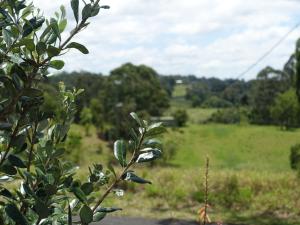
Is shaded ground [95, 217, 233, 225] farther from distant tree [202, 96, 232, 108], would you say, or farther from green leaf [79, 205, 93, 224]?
distant tree [202, 96, 232, 108]

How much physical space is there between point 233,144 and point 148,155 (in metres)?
49.7

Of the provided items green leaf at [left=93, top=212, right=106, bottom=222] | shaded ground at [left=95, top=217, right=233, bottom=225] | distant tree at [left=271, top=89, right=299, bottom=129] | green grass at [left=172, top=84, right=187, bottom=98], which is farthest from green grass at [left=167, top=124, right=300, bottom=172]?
green grass at [left=172, top=84, right=187, bottom=98]

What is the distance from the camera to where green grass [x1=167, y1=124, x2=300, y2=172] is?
43.7 metres

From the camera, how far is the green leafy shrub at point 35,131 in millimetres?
1289

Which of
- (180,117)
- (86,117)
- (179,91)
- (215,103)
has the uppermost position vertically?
(86,117)

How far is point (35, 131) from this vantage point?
1525mm

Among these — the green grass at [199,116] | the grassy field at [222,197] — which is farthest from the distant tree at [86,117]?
the grassy field at [222,197]

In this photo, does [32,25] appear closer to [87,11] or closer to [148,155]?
[87,11]

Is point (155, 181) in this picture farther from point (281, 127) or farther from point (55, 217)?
point (281, 127)

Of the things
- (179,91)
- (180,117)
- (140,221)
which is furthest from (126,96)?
(179,91)

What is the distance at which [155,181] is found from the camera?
28.5 feet

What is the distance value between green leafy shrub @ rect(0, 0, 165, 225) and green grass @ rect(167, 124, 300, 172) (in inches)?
1557

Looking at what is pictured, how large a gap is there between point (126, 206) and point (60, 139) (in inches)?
257

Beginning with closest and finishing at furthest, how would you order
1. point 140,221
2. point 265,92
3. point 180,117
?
point 140,221 → point 180,117 → point 265,92
